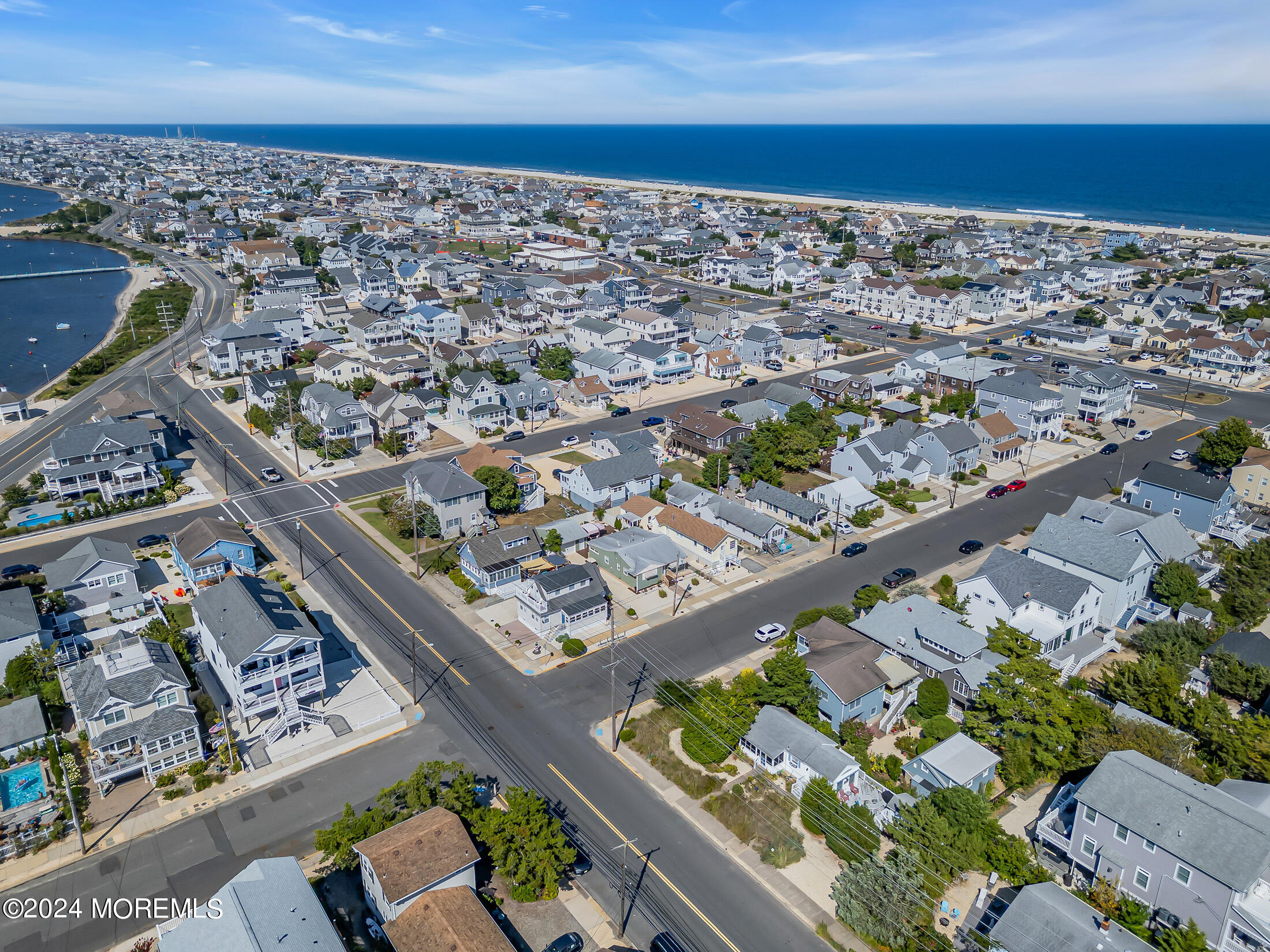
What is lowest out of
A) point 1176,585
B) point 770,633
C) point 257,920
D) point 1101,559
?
point 770,633

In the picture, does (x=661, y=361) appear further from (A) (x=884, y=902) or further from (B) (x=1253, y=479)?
(A) (x=884, y=902)

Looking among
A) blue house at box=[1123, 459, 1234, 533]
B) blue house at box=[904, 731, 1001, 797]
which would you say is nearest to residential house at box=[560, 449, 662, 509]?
blue house at box=[904, 731, 1001, 797]

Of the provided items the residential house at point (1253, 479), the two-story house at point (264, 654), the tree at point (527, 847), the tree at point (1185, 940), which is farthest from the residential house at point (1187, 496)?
the two-story house at point (264, 654)

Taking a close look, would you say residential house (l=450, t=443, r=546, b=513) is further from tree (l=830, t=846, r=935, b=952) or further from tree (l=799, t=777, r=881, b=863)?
tree (l=830, t=846, r=935, b=952)

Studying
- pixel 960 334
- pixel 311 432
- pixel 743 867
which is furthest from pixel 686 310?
pixel 743 867

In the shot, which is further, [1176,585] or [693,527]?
[693,527]

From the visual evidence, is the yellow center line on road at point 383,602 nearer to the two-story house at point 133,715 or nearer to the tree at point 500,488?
the tree at point 500,488

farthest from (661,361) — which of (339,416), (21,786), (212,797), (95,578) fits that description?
(21,786)

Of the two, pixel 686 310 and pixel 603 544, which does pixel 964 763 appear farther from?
pixel 686 310

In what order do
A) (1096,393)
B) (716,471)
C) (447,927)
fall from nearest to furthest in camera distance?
(447,927) → (716,471) → (1096,393)
